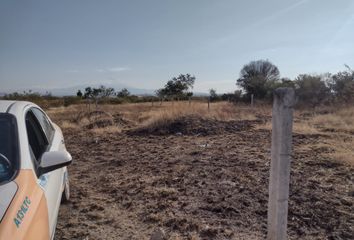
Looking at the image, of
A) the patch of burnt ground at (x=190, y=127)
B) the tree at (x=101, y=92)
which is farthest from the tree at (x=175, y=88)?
the patch of burnt ground at (x=190, y=127)

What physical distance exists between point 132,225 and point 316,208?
93.4 inches

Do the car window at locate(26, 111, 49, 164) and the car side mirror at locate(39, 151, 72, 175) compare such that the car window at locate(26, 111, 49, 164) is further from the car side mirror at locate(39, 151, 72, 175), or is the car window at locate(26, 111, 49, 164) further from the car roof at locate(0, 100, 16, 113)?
the car side mirror at locate(39, 151, 72, 175)

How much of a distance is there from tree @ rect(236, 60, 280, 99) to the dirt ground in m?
23.7

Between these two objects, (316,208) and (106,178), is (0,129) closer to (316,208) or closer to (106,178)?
(106,178)

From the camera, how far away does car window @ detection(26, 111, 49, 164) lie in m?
2.85

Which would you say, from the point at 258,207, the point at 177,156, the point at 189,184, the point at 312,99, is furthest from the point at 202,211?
the point at 312,99

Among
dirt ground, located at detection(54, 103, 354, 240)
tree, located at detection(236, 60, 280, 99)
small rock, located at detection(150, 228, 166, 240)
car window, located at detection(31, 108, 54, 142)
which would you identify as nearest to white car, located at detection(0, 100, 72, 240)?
car window, located at detection(31, 108, 54, 142)

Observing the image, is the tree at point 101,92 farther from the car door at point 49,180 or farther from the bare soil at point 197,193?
the car door at point 49,180

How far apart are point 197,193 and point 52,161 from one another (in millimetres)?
2720

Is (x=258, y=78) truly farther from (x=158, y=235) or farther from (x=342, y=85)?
(x=158, y=235)

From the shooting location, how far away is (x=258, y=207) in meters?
4.10

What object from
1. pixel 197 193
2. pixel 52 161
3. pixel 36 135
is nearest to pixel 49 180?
pixel 52 161

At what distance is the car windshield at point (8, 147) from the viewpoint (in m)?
2.11

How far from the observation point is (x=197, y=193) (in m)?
4.70
